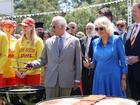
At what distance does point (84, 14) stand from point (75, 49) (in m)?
42.9

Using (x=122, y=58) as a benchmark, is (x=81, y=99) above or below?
below

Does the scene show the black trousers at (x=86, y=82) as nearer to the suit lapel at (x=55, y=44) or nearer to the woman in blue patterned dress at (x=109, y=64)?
the suit lapel at (x=55, y=44)

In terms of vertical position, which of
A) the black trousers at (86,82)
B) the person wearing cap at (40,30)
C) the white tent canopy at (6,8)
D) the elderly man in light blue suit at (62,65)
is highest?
the white tent canopy at (6,8)

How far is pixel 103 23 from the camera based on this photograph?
19.5ft

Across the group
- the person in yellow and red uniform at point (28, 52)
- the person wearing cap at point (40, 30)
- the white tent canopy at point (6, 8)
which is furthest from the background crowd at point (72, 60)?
the white tent canopy at point (6, 8)

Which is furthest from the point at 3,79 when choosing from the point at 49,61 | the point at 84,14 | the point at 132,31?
the point at 84,14

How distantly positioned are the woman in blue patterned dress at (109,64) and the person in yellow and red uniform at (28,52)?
1.23 metres

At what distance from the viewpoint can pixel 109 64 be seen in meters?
5.95

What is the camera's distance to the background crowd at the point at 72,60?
5.97 meters

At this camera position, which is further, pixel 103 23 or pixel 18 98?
pixel 103 23

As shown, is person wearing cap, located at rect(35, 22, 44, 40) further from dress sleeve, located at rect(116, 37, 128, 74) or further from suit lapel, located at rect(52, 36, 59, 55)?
dress sleeve, located at rect(116, 37, 128, 74)

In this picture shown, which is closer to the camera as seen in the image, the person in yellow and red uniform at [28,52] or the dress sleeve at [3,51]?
the dress sleeve at [3,51]

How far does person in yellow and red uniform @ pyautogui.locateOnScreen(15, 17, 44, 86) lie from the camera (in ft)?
22.2

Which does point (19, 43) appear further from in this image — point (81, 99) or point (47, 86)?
point (81, 99)
